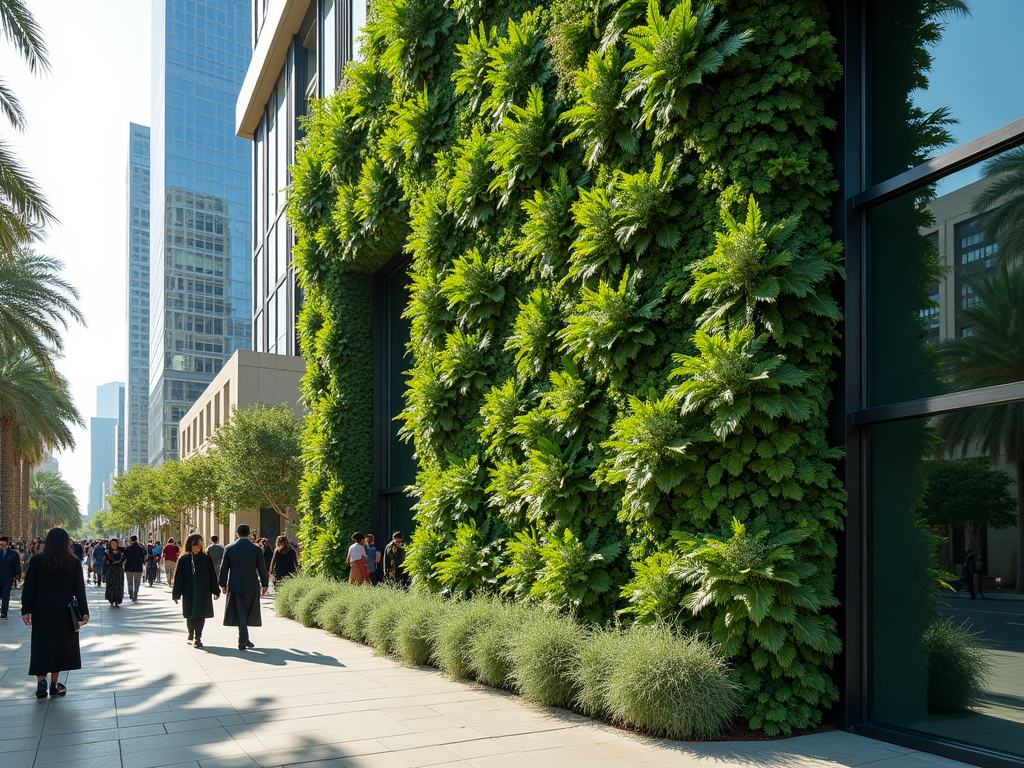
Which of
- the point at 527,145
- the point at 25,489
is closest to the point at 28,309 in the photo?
the point at 527,145

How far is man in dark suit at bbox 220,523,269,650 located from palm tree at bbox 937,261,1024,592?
406 inches

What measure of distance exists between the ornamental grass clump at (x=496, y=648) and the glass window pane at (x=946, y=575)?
3741 millimetres

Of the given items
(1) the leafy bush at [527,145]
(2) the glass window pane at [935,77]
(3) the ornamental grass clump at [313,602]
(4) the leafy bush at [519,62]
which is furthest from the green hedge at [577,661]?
(4) the leafy bush at [519,62]

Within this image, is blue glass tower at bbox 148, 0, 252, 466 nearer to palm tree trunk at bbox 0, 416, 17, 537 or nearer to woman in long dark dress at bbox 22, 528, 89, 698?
palm tree trunk at bbox 0, 416, 17, 537

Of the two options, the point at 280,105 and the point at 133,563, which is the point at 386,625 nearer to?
the point at 133,563

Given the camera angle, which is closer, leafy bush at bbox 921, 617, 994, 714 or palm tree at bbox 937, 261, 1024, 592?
palm tree at bbox 937, 261, 1024, 592

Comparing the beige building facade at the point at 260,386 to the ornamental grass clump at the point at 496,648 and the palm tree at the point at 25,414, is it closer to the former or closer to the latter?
the palm tree at the point at 25,414

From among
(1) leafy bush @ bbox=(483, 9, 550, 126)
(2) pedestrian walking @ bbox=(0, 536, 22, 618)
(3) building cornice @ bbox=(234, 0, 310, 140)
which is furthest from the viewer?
(3) building cornice @ bbox=(234, 0, 310, 140)

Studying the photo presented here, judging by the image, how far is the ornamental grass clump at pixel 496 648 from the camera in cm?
902

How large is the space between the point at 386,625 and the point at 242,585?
265 cm

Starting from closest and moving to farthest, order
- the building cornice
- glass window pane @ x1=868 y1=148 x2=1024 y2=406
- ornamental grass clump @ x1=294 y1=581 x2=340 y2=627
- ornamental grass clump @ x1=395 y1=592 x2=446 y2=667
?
glass window pane @ x1=868 y1=148 x2=1024 y2=406
ornamental grass clump @ x1=395 y1=592 x2=446 y2=667
ornamental grass clump @ x1=294 y1=581 x2=340 y2=627
the building cornice

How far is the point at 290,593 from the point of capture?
1822 cm

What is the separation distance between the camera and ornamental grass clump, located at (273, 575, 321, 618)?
18.0 m

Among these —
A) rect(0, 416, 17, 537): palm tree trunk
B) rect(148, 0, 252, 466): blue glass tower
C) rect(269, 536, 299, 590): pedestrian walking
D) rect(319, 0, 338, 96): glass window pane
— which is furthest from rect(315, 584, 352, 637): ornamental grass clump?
rect(148, 0, 252, 466): blue glass tower
